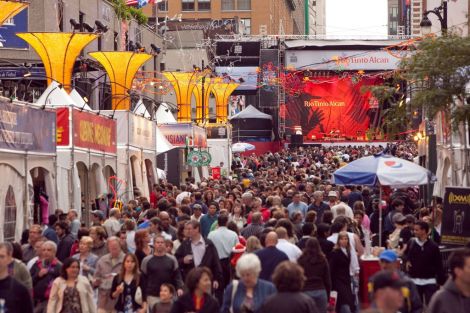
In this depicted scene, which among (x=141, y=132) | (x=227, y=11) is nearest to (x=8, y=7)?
(x=141, y=132)

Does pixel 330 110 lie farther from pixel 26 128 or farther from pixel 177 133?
pixel 26 128

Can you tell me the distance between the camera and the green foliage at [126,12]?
56.8 meters

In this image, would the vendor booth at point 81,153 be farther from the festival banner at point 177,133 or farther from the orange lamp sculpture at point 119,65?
the festival banner at point 177,133

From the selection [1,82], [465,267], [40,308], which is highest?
[1,82]

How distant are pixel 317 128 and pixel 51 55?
49.2 meters

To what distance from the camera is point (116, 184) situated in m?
27.8

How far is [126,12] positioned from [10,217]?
134 feet

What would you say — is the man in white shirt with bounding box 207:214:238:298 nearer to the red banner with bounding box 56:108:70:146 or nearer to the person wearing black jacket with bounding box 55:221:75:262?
the person wearing black jacket with bounding box 55:221:75:262

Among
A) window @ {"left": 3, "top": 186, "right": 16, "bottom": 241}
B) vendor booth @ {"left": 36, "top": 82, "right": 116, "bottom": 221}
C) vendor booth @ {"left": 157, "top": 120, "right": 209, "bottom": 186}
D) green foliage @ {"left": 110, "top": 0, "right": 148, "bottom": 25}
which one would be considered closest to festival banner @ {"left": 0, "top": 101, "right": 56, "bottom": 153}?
window @ {"left": 3, "top": 186, "right": 16, "bottom": 241}

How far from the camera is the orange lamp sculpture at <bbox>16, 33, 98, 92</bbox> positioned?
97.6 ft

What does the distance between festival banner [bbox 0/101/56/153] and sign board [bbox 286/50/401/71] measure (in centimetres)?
5008

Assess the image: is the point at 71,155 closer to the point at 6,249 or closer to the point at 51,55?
the point at 51,55

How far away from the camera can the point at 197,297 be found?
33.1 feet

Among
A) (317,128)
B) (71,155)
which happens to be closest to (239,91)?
(317,128)
